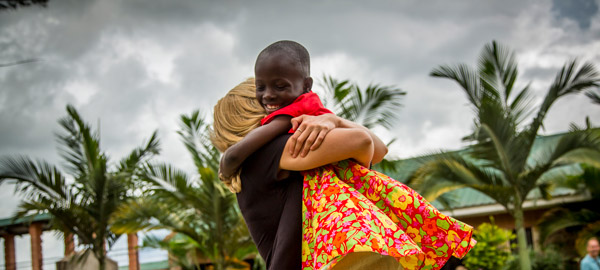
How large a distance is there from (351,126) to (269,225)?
434 mm

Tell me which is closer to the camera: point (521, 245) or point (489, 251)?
point (521, 245)

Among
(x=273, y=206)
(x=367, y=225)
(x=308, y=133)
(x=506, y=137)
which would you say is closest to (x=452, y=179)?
(x=506, y=137)

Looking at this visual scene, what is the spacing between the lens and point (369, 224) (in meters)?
1.73

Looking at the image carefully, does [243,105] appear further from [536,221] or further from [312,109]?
[536,221]

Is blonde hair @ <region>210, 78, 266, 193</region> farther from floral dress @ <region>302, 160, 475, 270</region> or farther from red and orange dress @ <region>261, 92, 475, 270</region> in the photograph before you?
floral dress @ <region>302, 160, 475, 270</region>

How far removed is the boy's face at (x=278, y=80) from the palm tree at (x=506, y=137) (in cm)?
933

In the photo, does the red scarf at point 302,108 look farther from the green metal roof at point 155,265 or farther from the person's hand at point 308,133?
the green metal roof at point 155,265

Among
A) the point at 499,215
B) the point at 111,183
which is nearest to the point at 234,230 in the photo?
the point at 111,183

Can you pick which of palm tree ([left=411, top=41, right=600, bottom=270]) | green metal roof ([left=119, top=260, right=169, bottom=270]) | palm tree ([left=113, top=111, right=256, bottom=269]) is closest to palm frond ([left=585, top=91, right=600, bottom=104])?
palm tree ([left=411, top=41, right=600, bottom=270])

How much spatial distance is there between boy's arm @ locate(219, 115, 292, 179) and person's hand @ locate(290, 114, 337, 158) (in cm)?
6

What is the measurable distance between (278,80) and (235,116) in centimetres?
25

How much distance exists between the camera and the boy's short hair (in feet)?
6.74

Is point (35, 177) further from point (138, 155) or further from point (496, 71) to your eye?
point (496, 71)

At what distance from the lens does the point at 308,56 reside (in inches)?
83.9
